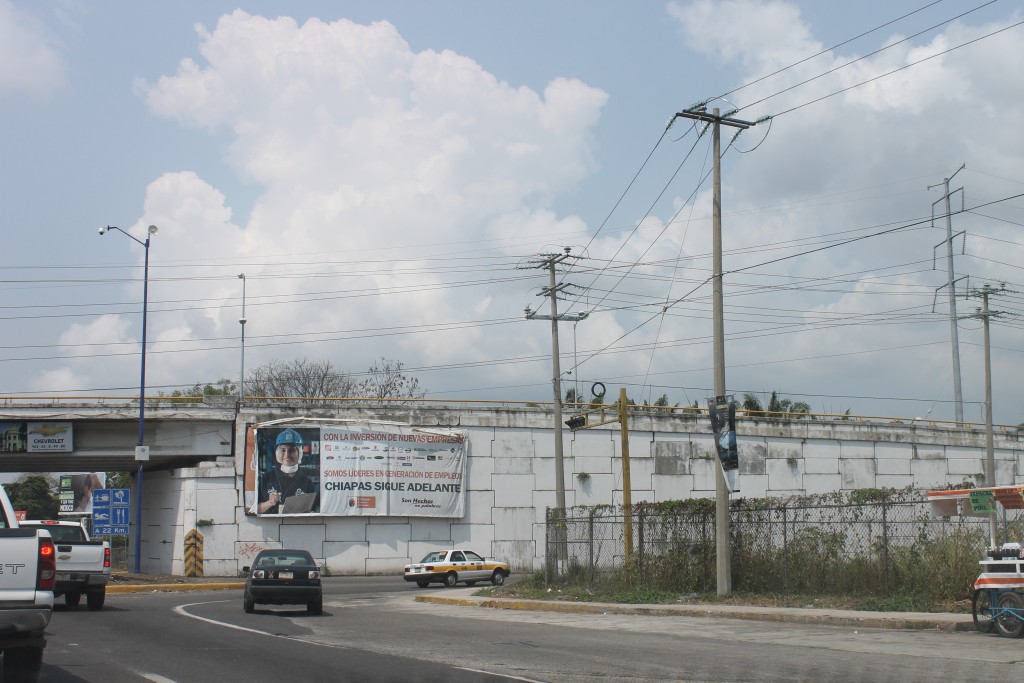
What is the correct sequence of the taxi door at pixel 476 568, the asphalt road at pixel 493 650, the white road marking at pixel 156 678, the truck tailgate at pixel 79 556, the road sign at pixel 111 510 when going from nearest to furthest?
the white road marking at pixel 156 678 → the asphalt road at pixel 493 650 → the truck tailgate at pixel 79 556 → the taxi door at pixel 476 568 → the road sign at pixel 111 510

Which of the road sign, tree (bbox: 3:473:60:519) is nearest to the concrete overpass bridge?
the road sign

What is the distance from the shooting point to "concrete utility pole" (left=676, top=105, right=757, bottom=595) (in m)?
23.8

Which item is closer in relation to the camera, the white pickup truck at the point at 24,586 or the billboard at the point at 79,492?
the white pickup truck at the point at 24,586

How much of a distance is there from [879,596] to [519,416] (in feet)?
89.3

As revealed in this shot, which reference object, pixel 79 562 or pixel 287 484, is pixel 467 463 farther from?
pixel 79 562

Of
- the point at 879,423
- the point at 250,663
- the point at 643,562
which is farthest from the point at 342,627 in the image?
the point at 879,423

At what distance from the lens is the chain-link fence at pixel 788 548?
20.5 meters

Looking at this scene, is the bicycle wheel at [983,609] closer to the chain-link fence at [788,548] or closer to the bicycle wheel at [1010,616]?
the bicycle wheel at [1010,616]

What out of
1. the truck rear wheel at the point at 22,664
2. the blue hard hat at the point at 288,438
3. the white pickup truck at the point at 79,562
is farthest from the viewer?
the blue hard hat at the point at 288,438

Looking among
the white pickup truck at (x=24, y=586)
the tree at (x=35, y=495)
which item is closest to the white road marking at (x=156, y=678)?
the white pickup truck at (x=24, y=586)

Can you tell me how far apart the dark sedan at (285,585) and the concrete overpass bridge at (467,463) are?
2053 cm

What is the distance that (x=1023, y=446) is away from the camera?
57750 mm

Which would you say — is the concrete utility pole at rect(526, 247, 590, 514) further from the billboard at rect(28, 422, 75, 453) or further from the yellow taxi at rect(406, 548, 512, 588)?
the billboard at rect(28, 422, 75, 453)

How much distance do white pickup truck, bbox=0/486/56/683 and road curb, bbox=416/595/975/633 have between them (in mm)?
13837
